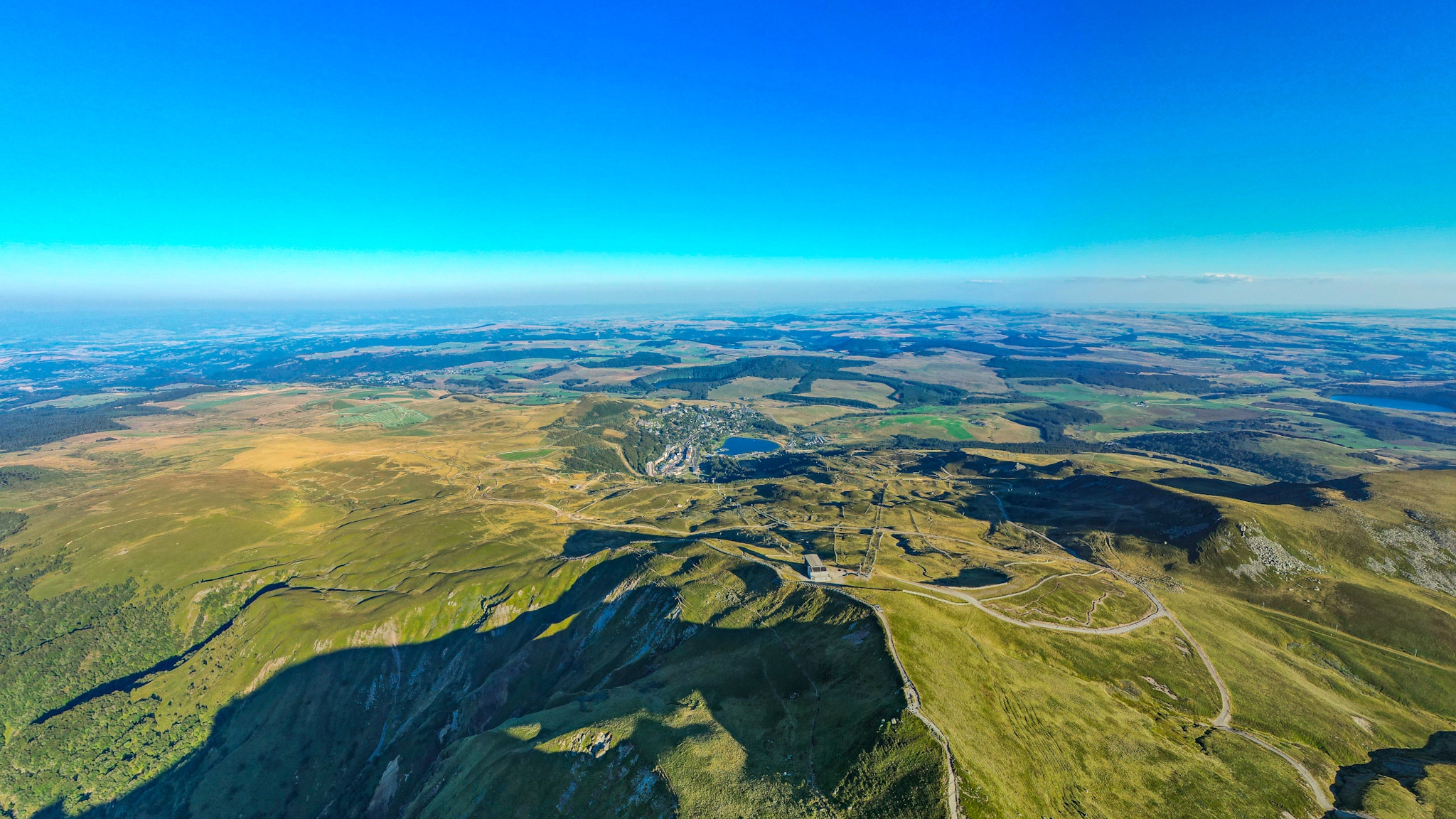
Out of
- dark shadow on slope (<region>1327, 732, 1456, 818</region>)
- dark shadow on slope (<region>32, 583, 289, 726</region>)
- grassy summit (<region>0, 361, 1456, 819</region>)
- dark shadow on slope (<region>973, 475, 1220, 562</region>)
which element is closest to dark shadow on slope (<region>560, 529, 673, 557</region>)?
grassy summit (<region>0, 361, 1456, 819</region>)

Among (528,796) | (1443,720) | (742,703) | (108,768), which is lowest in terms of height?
(108,768)

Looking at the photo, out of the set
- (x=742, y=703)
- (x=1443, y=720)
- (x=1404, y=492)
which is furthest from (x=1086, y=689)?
(x=1404, y=492)

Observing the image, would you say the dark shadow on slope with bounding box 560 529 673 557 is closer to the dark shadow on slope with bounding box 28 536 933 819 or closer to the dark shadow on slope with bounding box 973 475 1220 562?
the dark shadow on slope with bounding box 28 536 933 819

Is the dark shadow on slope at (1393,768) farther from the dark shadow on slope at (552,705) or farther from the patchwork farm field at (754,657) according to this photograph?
the dark shadow on slope at (552,705)

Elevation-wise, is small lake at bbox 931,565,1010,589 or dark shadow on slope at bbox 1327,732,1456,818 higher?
small lake at bbox 931,565,1010,589

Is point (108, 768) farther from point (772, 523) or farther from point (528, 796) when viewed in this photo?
point (772, 523)

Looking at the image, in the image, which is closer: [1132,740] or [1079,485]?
[1132,740]

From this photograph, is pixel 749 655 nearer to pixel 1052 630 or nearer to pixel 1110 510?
pixel 1052 630
